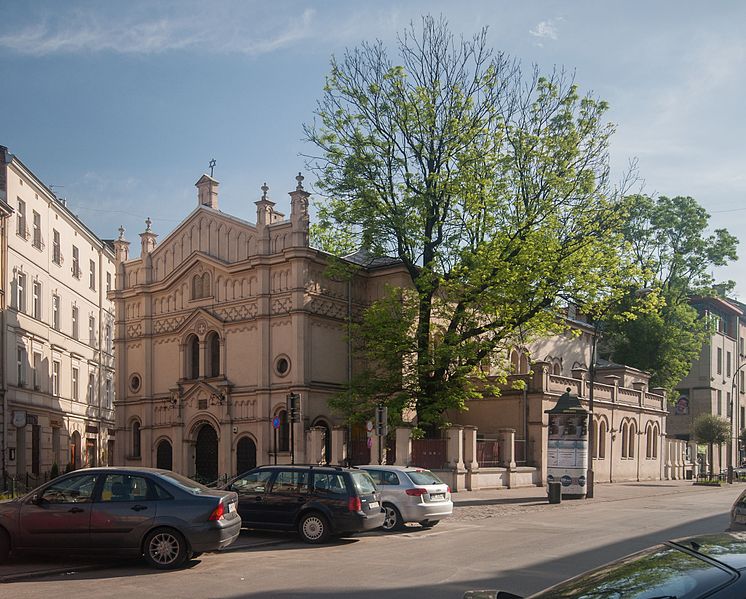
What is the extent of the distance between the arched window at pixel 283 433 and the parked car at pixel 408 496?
15318 millimetres

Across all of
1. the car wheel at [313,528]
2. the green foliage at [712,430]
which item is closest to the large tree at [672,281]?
the green foliage at [712,430]

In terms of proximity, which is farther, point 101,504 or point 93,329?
point 93,329

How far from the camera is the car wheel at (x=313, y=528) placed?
54.4ft

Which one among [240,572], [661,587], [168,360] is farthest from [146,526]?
[168,360]

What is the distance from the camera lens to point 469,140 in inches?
1298

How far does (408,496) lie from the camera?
19516 mm

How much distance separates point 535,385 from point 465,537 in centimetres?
1977

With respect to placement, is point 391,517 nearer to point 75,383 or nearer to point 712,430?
point 75,383

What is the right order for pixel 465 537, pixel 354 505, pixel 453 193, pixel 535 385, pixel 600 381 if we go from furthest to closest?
pixel 600 381, pixel 535 385, pixel 453 193, pixel 465 537, pixel 354 505

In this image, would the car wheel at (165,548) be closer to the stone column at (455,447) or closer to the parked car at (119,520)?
the parked car at (119,520)

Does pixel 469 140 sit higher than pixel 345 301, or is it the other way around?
pixel 469 140

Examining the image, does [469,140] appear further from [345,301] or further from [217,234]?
[217,234]

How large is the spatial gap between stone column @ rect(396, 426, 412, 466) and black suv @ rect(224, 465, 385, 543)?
46.2 ft

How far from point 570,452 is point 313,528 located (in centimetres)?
1614
